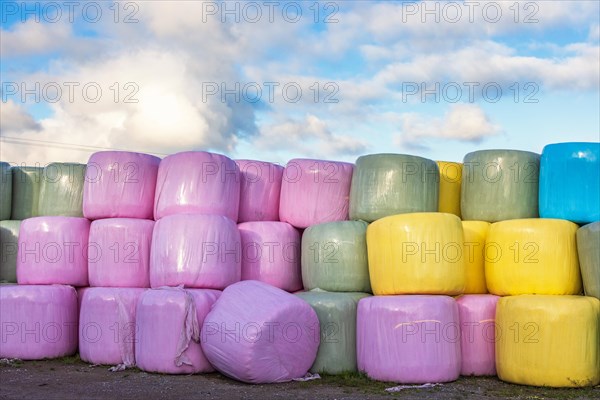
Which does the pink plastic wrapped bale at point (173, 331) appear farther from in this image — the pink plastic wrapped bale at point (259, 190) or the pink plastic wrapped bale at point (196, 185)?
the pink plastic wrapped bale at point (259, 190)

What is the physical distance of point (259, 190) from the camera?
9.73 meters

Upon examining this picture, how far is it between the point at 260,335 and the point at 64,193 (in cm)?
355

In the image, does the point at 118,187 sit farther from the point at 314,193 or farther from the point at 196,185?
the point at 314,193

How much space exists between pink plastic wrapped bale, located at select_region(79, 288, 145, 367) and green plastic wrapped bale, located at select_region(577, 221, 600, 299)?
4.60 meters

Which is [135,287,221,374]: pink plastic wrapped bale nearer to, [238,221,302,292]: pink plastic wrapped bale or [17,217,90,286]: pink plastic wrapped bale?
[238,221,302,292]: pink plastic wrapped bale

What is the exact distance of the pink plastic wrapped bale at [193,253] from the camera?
8500 mm

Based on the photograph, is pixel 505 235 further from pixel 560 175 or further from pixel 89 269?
pixel 89 269

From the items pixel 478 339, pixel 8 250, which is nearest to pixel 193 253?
pixel 8 250

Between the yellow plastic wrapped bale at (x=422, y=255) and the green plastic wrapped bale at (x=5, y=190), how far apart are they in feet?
16.4

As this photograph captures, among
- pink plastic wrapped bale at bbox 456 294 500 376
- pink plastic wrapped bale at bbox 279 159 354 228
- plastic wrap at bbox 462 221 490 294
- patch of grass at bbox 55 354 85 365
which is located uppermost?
pink plastic wrapped bale at bbox 279 159 354 228

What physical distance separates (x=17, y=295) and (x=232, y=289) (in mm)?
2692

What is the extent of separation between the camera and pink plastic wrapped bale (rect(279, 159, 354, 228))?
9.52m

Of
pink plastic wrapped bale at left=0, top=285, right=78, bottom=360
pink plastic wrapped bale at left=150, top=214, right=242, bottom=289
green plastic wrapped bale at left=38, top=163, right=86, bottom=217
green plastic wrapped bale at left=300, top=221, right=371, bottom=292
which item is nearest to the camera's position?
pink plastic wrapped bale at left=150, top=214, right=242, bottom=289

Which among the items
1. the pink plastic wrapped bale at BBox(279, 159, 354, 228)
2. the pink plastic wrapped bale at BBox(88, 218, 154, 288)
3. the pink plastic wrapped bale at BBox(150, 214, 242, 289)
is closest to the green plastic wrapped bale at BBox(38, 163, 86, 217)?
the pink plastic wrapped bale at BBox(88, 218, 154, 288)
